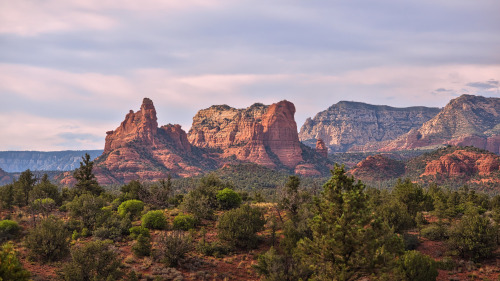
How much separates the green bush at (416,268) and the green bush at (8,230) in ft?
110

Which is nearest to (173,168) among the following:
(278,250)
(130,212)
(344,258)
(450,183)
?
(450,183)

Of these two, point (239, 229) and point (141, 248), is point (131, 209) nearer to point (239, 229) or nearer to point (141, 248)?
point (141, 248)

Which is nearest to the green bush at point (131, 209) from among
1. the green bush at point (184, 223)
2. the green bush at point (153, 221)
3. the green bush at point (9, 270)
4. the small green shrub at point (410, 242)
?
the green bush at point (153, 221)

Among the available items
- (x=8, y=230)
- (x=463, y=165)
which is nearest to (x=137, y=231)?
(x=8, y=230)

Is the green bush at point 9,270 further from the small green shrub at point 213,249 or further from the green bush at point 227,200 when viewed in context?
the green bush at point 227,200

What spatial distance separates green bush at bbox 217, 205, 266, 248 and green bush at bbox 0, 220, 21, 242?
62.6 ft

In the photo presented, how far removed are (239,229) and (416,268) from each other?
15.0m

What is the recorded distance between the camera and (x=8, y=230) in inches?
1236

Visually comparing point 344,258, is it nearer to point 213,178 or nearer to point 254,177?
point 213,178

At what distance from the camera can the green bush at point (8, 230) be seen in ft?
98.9

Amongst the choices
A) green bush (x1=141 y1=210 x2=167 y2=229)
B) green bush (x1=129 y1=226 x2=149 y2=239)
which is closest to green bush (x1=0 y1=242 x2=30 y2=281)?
green bush (x1=129 y1=226 x2=149 y2=239)

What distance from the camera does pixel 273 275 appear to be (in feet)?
76.8

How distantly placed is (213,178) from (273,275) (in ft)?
103

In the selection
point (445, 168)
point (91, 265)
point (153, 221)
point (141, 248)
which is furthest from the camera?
point (445, 168)
